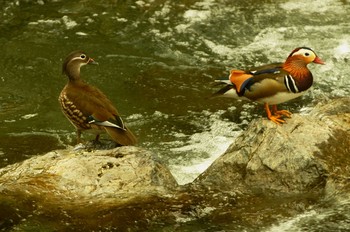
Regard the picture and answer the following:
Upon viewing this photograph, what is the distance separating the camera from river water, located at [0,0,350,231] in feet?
24.4

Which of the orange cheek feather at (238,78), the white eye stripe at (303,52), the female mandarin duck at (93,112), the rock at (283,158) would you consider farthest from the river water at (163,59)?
the white eye stripe at (303,52)

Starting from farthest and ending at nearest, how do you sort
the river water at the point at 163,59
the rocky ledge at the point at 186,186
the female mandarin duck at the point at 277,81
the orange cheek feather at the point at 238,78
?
1. the river water at the point at 163,59
2. the orange cheek feather at the point at 238,78
3. the female mandarin duck at the point at 277,81
4. the rocky ledge at the point at 186,186

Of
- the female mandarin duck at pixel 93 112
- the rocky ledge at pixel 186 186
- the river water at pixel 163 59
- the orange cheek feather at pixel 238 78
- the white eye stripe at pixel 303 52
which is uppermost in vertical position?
the white eye stripe at pixel 303 52

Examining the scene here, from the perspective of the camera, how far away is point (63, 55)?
30.6 feet

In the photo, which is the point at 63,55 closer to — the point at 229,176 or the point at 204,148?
the point at 204,148

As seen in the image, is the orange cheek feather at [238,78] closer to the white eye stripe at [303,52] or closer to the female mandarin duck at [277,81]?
the female mandarin duck at [277,81]

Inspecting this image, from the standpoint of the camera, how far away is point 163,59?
9.19 m

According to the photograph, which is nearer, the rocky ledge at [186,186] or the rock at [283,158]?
the rocky ledge at [186,186]

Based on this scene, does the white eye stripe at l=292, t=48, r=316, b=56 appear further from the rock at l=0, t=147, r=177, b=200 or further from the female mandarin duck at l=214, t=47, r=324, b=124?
the rock at l=0, t=147, r=177, b=200

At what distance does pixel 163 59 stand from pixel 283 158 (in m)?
4.00

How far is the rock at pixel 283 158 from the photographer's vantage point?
5445 mm

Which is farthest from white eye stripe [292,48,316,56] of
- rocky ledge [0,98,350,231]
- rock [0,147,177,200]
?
rock [0,147,177,200]

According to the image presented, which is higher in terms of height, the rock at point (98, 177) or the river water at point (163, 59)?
the rock at point (98, 177)

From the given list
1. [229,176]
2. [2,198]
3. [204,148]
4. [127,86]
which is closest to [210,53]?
[127,86]
